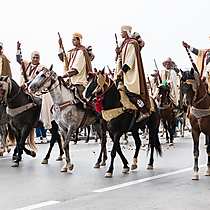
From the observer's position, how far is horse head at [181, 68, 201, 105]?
341 inches

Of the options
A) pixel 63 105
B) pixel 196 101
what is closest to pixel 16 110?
pixel 63 105

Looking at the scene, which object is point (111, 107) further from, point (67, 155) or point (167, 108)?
point (167, 108)

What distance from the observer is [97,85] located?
959 centimetres

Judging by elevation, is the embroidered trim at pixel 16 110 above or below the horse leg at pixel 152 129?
above

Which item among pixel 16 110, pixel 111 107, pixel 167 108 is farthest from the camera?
pixel 167 108

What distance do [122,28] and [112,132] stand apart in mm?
2000

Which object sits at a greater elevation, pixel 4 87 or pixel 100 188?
pixel 4 87

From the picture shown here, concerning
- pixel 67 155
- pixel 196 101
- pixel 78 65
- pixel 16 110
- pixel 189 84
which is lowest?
pixel 67 155

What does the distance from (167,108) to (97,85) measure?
7531 mm

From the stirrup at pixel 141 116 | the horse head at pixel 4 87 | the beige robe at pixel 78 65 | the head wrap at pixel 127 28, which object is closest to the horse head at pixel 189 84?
the stirrup at pixel 141 116

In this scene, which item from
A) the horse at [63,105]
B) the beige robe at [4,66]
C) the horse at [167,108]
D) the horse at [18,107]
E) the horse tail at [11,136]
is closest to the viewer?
the horse at [63,105]

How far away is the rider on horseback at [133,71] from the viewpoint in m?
9.95

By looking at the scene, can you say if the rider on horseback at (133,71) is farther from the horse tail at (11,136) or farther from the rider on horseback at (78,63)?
the horse tail at (11,136)

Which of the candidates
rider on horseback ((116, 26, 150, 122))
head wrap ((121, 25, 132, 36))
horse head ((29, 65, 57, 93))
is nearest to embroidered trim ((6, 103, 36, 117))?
horse head ((29, 65, 57, 93))
